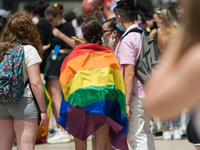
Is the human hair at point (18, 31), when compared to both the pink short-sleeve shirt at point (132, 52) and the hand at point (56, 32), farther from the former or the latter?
the hand at point (56, 32)

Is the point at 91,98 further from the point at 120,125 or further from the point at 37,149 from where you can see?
the point at 37,149

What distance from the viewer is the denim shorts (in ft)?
10.1

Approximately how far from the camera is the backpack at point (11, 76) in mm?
2971

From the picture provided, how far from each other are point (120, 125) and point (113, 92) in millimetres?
371

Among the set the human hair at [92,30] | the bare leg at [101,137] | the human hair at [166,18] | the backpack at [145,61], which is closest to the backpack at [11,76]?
the human hair at [92,30]

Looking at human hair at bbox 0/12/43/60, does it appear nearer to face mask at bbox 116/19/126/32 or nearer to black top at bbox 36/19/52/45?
face mask at bbox 116/19/126/32

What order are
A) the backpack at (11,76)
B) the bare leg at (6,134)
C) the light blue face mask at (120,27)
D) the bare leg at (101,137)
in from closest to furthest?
the backpack at (11,76) < the bare leg at (6,134) < the bare leg at (101,137) < the light blue face mask at (120,27)

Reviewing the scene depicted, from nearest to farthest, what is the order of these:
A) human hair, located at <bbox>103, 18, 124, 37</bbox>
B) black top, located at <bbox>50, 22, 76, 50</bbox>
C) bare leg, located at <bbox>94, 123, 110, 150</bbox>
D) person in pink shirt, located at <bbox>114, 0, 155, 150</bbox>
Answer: bare leg, located at <bbox>94, 123, 110, 150</bbox>
person in pink shirt, located at <bbox>114, 0, 155, 150</bbox>
human hair, located at <bbox>103, 18, 124, 37</bbox>
black top, located at <bbox>50, 22, 76, 50</bbox>

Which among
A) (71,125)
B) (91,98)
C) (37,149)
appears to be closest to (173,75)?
(91,98)

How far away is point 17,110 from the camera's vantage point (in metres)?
3.07

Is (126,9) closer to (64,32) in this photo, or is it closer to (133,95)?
(133,95)

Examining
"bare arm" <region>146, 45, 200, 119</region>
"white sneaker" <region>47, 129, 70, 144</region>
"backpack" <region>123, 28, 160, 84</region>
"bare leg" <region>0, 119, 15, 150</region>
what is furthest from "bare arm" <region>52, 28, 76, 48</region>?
"bare arm" <region>146, 45, 200, 119</region>

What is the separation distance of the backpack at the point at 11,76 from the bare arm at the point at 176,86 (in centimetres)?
210

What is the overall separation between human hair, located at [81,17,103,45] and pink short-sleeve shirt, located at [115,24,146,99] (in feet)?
0.99
